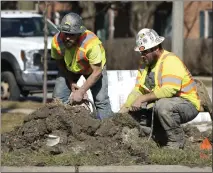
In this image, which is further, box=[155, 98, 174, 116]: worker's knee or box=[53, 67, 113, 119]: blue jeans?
box=[53, 67, 113, 119]: blue jeans

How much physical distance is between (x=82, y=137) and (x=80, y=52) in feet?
3.66

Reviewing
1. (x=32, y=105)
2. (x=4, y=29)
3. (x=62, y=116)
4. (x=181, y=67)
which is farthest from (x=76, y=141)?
(x=4, y=29)

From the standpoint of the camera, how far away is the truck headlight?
14.9 m

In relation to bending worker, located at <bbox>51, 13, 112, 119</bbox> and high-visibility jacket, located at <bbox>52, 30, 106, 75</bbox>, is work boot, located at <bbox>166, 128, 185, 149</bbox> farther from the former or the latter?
high-visibility jacket, located at <bbox>52, 30, 106, 75</bbox>

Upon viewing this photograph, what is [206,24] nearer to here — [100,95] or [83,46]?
[100,95]

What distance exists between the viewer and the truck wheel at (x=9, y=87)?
1509 cm

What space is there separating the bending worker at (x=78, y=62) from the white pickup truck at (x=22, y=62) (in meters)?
5.97

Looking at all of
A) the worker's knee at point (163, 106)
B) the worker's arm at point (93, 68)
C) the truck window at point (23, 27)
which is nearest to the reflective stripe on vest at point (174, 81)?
the worker's knee at point (163, 106)

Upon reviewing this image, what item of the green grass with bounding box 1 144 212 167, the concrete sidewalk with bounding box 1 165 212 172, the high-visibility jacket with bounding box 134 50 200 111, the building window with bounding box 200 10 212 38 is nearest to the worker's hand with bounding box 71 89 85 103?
the high-visibility jacket with bounding box 134 50 200 111

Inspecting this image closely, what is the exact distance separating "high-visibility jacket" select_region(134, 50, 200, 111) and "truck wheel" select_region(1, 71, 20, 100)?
23.2ft

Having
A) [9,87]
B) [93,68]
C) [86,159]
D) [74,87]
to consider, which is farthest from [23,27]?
[86,159]

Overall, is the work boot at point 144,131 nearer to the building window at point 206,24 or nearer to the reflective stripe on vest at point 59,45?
the reflective stripe on vest at point 59,45

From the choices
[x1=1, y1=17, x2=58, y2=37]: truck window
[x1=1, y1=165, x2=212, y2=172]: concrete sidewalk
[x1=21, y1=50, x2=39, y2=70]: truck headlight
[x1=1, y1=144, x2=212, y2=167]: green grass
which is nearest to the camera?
[x1=1, y1=165, x2=212, y2=172]: concrete sidewalk

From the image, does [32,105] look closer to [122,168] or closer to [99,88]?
[99,88]
